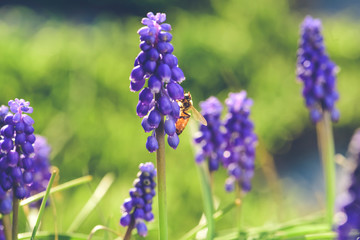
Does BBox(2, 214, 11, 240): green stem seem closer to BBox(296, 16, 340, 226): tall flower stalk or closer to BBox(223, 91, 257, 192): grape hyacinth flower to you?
BBox(223, 91, 257, 192): grape hyacinth flower

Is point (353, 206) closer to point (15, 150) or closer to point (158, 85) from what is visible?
point (158, 85)

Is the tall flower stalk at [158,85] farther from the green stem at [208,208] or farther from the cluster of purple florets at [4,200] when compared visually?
the cluster of purple florets at [4,200]

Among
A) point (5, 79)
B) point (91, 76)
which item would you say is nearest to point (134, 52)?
point (91, 76)

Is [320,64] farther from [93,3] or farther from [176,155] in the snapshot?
[93,3]

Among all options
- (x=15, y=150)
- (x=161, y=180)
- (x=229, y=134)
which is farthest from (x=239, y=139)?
(x=15, y=150)

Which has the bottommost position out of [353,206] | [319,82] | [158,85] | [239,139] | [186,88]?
[353,206]

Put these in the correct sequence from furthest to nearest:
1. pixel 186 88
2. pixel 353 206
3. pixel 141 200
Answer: pixel 186 88
pixel 141 200
pixel 353 206

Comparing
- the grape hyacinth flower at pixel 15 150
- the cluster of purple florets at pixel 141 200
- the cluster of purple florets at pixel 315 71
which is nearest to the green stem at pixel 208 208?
the cluster of purple florets at pixel 141 200
